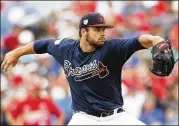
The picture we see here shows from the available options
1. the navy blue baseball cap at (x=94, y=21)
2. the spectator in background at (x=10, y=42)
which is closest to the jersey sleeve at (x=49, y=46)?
the navy blue baseball cap at (x=94, y=21)

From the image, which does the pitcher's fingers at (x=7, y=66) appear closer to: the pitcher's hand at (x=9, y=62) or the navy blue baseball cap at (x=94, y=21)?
the pitcher's hand at (x=9, y=62)

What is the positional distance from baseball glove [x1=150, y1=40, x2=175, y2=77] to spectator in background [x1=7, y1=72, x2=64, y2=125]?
396cm

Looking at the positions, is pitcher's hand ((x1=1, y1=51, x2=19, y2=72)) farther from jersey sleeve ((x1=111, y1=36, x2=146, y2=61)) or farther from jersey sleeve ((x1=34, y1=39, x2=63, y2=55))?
jersey sleeve ((x1=111, y1=36, x2=146, y2=61))

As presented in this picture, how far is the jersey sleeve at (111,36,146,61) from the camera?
4.72 metres

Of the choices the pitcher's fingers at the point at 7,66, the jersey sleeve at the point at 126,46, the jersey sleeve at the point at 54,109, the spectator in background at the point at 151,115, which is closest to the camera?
the jersey sleeve at the point at 126,46

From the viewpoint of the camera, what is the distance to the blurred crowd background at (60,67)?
863 cm

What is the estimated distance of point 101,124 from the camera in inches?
203

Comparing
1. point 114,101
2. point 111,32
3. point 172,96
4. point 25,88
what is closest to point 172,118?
point 172,96

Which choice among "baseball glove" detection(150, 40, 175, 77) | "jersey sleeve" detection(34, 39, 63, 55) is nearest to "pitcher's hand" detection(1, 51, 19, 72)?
"jersey sleeve" detection(34, 39, 63, 55)

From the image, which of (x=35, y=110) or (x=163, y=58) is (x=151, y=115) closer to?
(x=35, y=110)

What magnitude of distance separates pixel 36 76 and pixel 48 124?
1003mm

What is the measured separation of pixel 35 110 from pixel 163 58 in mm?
4325

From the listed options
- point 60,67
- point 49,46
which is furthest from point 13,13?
point 49,46

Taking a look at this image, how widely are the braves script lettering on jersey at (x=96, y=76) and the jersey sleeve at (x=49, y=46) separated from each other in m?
0.15
